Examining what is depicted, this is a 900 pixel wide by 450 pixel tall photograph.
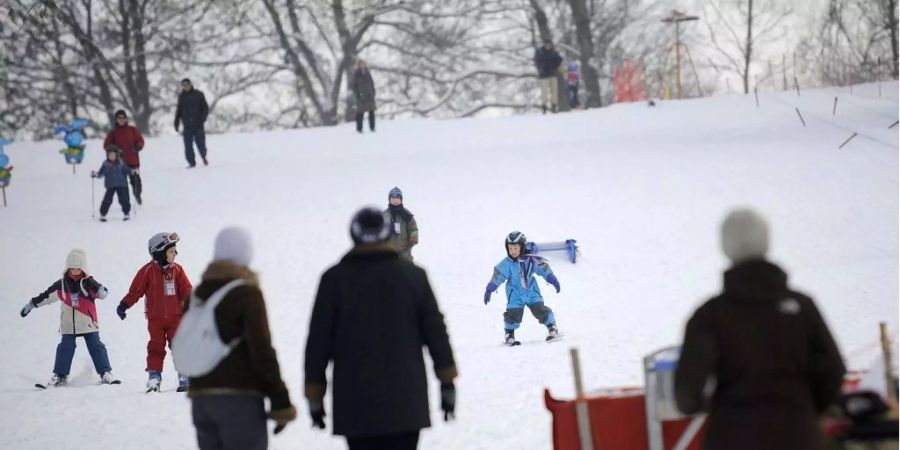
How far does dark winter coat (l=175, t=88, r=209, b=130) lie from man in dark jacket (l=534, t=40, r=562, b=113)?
921 centimetres

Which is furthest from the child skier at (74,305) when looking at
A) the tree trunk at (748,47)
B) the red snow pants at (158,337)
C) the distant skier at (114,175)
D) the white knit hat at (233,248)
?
the tree trunk at (748,47)

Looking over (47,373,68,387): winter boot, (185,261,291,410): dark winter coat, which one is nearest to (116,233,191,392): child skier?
(47,373,68,387): winter boot

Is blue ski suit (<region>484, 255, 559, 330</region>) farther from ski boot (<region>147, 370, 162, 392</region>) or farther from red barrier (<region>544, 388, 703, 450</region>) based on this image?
red barrier (<region>544, 388, 703, 450</region>)

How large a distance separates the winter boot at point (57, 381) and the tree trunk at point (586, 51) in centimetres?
2827

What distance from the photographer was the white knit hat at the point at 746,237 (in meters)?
4.09

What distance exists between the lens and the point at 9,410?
9.69 m

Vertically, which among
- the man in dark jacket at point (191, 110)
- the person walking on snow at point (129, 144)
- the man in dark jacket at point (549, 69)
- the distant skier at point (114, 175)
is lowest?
the distant skier at point (114, 175)

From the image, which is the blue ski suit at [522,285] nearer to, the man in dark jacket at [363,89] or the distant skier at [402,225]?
the distant skier at [402,225]

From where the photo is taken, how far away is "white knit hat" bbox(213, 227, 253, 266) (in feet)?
17.1

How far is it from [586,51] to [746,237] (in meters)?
34.5

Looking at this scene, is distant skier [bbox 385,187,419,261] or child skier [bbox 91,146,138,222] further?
child skier [bbox 91,146,138,222]

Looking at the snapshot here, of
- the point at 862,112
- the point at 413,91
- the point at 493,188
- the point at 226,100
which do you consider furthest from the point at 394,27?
the point at 493,188

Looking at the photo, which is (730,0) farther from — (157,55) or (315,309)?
(315,309)

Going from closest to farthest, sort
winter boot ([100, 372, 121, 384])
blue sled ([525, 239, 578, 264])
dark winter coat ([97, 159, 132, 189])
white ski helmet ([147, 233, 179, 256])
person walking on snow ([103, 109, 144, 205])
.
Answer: white ski helmet ([147, 233, 179, 256]), winter boot ([100, 372, 121, 384]), blue sled ([525, 239, 578, 264]), dark winter coat ([97, 159, 132, 189]), person walking on snow ([103, 109, 144, 205])
